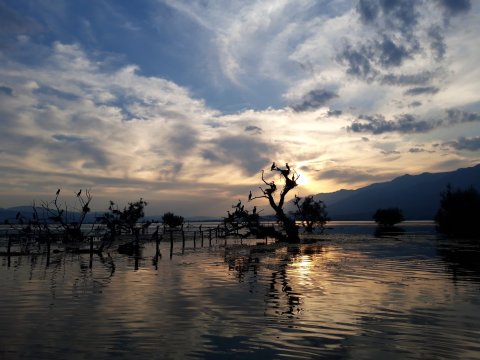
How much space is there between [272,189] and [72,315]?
40.0m

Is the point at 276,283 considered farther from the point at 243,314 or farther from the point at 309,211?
the point at 309,211

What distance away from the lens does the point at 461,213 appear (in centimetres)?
6869

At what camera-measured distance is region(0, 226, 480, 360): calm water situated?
33.2 feet

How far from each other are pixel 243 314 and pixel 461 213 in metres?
65.9

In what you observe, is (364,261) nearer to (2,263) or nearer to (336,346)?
(336,346)

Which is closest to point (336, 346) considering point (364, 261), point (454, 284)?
point (454, 284)

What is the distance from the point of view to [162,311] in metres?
14.3

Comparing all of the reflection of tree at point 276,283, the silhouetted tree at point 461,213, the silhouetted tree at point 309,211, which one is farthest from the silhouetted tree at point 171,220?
the reflection of tree at point 276,283

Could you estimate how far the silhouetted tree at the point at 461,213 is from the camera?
67.1 m

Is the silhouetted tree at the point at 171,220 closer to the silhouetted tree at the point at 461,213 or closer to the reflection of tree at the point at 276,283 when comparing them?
the silhouetted tree at the point at 461,213

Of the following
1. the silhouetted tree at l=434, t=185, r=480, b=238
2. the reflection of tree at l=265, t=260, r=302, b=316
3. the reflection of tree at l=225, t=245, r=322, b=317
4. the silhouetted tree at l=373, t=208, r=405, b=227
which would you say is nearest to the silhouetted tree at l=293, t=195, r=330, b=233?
the silhouetted tree at l=434, t=185, r=480, b=238

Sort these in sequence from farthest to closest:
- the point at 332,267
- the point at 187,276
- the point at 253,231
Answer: the point at 253,231 < the point at 332,267 < the point at 187,276

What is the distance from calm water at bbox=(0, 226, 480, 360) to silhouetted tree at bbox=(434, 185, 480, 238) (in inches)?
1925

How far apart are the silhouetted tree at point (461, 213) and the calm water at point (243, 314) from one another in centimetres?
4889
